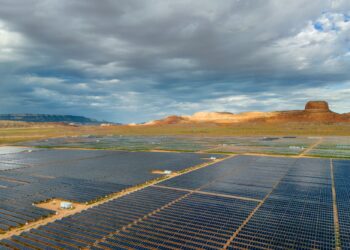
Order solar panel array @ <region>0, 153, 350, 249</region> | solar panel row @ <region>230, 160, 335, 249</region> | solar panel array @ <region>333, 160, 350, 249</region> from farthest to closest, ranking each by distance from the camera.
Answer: solar panel array @ <region>333, 160, 350, 249</region> < solar panel array @ <region>0, 153, 350, 249</region> < solar panel row @ <region>230, 160, 335, 249</region>

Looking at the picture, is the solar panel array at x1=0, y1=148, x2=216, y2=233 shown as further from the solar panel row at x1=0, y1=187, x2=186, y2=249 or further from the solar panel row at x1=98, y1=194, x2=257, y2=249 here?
the solar panel row at x1=98, y1=194, x2=257, y2=249

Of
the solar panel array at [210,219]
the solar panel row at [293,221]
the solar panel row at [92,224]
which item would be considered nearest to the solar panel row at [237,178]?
the solar panel array at [210,219]

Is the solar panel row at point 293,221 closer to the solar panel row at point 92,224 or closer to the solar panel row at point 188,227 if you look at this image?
the solar panel row at point 188,227

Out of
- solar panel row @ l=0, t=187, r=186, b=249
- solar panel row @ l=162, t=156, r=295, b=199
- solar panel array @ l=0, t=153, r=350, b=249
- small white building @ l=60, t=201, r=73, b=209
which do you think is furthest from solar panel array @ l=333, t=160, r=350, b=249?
small white building @ l=60, t=201, r=73, b=209

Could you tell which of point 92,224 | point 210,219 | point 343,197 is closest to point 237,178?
point 343,197

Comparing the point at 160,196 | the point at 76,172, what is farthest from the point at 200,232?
the point at 76,172

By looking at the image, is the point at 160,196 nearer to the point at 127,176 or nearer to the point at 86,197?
the point at 86,197

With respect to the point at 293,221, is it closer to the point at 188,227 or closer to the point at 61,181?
the point at 188,227

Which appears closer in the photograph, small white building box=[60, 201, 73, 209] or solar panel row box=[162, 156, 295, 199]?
small white building box=[60, 201, 73, 209]
